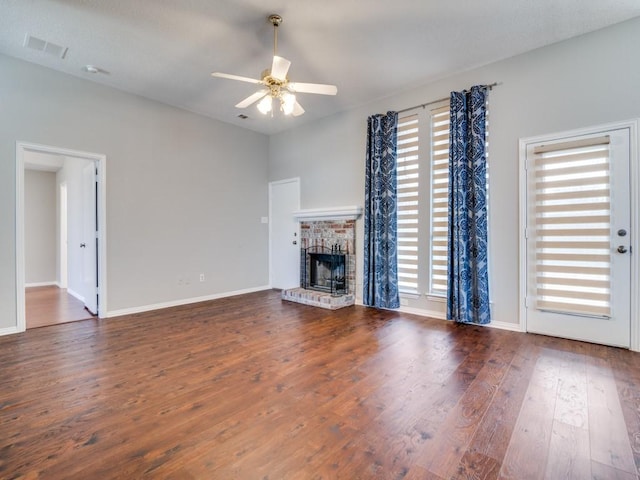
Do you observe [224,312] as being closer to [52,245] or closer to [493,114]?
[493,114]

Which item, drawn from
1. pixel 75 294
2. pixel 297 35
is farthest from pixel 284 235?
pixel 75 294

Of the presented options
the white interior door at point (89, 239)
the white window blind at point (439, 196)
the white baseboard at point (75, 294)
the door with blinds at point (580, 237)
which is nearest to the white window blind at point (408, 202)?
the white window blind at point (439, 196)

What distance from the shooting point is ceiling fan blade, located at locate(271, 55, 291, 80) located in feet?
8.81

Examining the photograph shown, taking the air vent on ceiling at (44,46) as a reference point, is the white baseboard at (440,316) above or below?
below

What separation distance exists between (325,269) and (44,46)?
14.7 feet

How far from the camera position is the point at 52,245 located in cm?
716

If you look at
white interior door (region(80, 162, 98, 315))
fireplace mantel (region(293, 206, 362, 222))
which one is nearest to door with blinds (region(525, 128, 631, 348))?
fireplace mantel (region(293, 206, 362, 222))

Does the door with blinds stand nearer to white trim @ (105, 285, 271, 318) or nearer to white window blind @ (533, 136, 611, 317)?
white window blind @ (533, 136, 611, 317)

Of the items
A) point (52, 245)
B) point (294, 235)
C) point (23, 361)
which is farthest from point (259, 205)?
point (52, 245)

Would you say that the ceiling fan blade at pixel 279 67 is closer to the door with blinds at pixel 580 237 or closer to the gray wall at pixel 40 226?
the door with blinds at pixel 580 237

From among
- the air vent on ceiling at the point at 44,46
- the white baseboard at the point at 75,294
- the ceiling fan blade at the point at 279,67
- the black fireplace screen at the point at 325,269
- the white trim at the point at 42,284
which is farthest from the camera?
the white trim at the point at 42,284

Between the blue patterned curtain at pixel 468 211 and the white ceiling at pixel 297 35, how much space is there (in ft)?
1.87

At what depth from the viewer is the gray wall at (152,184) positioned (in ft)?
11.7

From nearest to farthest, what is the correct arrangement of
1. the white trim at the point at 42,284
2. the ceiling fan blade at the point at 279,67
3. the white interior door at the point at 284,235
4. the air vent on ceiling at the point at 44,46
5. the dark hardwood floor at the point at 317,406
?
1. the dark hardwood floor at the point at 317,406
2. the ceiling fan blade at the point at 279,67
3. the air vent on ceiling at the point at 44,46
4. the white interior door at the point at 284,235
5. the white trim at the point at 42,284
